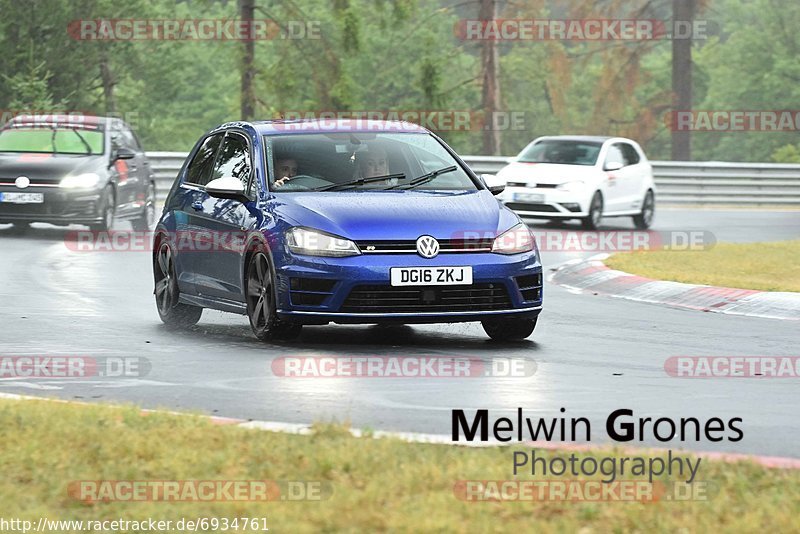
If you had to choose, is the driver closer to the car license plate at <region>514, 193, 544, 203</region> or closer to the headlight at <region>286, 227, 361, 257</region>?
the headlight at <region>286, 227, 361, 257</region>

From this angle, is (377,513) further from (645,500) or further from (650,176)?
(650,176)

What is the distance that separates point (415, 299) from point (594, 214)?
54.5ft

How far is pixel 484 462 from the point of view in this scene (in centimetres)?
692

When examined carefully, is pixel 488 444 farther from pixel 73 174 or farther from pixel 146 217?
pixel 146 217

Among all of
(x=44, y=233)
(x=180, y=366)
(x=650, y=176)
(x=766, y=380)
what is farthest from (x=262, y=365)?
(x=650, y=176)

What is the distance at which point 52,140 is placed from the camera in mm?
23719

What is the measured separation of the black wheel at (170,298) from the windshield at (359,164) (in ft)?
5.05

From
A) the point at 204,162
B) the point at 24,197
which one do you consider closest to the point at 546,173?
the point at 24,197

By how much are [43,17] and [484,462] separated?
37.8 m

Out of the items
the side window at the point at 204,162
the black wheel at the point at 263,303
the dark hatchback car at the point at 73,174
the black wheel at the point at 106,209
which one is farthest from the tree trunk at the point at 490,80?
the black wheel at the point at 263,303

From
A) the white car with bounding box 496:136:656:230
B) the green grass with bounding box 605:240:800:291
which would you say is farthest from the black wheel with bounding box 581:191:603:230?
the green grass with bounding box 605:240:800:291

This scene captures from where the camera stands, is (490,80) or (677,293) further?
(490,80)
